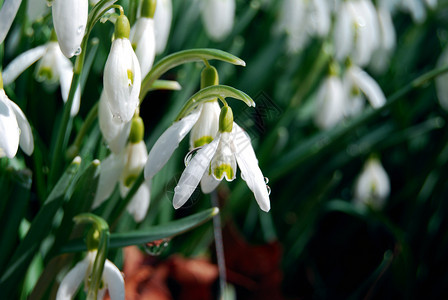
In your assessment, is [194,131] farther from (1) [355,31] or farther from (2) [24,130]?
(1) [355,31]

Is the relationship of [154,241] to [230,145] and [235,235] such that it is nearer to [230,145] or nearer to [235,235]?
[230,145]

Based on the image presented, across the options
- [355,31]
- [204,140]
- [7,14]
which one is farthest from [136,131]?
[355,31]

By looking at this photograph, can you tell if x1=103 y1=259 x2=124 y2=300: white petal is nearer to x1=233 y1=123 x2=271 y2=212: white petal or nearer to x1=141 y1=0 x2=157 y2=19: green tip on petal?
x1=233 y1=123 x2=271 y2=212: white petal

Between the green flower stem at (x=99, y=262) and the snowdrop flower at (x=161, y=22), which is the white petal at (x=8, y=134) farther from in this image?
the snowdrop flower at (x=161, y=22)

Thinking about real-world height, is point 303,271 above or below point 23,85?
below

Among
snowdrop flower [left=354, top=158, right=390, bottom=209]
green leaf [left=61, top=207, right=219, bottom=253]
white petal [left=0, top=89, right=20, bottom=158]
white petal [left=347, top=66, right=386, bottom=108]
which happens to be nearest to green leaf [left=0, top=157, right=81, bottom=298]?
green leaf [left=61, top=207, right=219, bottom=253]

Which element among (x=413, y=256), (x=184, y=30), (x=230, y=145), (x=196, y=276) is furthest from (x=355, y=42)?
(x=230, y=145)

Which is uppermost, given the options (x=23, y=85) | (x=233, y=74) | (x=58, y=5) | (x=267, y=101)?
(x=58, y=5)

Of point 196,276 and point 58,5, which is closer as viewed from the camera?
point 58,5
